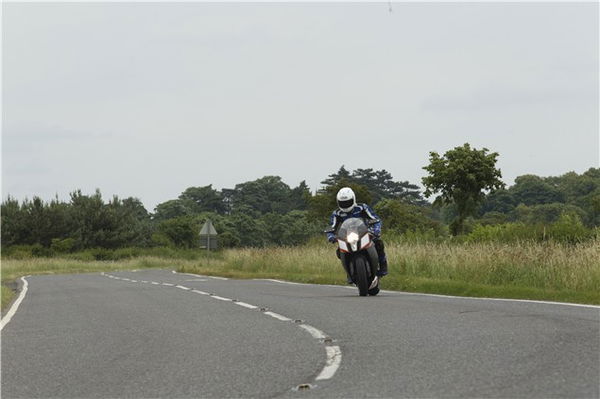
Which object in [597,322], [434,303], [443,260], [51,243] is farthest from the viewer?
[51,243]

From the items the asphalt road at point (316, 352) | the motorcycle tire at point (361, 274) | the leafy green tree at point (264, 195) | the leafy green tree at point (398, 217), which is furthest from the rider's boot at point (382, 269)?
the leafy green tree at point (264, 195)

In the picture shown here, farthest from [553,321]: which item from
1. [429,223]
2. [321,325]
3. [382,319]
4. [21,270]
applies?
[429,223]

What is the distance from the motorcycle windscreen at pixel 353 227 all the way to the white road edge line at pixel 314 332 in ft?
13.4

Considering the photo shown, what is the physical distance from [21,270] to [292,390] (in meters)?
52.1

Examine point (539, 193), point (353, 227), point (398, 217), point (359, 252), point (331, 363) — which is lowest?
point (331, 363)

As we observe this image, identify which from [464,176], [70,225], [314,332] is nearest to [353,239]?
[314,332]

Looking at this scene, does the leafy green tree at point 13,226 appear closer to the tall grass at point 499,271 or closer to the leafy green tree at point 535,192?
the tall grass at point 499,271

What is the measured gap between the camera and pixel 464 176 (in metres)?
47.2

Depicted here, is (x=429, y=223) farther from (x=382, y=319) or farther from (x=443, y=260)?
(x=382, y=319)

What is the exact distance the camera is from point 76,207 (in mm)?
89938

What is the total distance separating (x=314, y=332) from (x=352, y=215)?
5.30 metres

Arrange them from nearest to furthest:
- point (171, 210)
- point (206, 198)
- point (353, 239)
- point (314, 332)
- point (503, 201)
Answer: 1. point (314, 332)
2. point (353, 239)
3. point (503, 201)
4. point (171, 210)
5. point (206, 198)

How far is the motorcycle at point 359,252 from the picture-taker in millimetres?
13539

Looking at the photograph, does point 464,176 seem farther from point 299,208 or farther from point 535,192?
point 299,208
